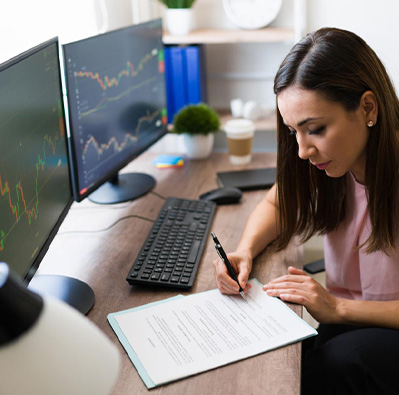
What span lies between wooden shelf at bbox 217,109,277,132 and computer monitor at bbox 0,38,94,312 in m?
1.05

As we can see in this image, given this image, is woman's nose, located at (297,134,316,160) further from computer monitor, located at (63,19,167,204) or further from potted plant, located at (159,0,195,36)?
potted plant, located at (159,0,195,36)

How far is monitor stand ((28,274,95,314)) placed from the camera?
109 centimetres

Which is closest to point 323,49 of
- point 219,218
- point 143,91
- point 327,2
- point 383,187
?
point 383,187

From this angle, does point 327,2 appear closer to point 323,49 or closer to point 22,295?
point 323,49

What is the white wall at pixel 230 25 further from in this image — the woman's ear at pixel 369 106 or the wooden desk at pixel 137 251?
the woman's ear at pixel 369 106

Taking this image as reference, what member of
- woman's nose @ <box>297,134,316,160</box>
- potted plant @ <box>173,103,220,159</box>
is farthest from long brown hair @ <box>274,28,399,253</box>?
potted plant @ <box>173,103,220,159</box>

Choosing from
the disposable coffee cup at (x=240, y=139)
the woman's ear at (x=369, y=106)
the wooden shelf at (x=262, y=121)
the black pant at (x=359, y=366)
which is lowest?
the black pant at (x=359, y=366)

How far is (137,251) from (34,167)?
37 cm

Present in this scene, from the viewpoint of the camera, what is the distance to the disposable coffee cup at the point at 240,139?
6.03 ft

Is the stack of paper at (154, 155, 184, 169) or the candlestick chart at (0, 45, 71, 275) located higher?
the candlestick chart at (0, 45, 71, 275)

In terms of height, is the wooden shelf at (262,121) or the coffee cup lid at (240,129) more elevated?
the coffee cup lid at (240,129)

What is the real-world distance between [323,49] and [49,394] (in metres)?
0.85

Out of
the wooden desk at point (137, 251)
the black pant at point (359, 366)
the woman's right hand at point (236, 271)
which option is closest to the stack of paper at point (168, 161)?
the wooden desk at point (137, 251)

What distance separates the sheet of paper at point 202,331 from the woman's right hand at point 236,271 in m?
0.02
